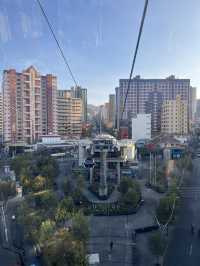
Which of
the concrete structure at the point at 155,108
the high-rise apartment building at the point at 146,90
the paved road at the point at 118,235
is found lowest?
the paved road at the point at 118,235

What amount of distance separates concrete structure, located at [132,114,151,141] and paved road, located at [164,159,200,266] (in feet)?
24.6

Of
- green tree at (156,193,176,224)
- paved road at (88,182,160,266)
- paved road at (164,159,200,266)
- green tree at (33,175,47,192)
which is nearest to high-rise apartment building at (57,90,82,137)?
green tree at (33,175,47,192)

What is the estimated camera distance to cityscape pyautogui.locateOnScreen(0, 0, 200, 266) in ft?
9.56

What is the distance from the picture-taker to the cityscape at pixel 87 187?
2.91m

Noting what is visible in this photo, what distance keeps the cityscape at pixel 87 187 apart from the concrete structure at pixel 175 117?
1.9 inches

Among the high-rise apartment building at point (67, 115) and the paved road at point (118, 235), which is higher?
the high-rise apartment building at point (67, 115)

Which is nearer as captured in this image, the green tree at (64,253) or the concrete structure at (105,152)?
the green tree at (64,253)

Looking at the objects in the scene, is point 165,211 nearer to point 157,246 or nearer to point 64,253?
point 157,246

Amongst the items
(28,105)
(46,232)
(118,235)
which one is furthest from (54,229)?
(28,105)

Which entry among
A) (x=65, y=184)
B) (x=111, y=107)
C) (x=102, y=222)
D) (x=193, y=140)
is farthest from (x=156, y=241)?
(x=111, y=107)

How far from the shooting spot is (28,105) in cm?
1116

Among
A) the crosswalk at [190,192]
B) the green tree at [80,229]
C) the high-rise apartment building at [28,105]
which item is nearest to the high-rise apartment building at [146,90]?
the high-rise apartment building at [28,105]

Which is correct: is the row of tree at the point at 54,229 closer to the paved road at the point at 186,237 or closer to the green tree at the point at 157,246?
the green tree at the point at 157,246

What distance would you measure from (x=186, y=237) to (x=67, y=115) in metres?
10.4
